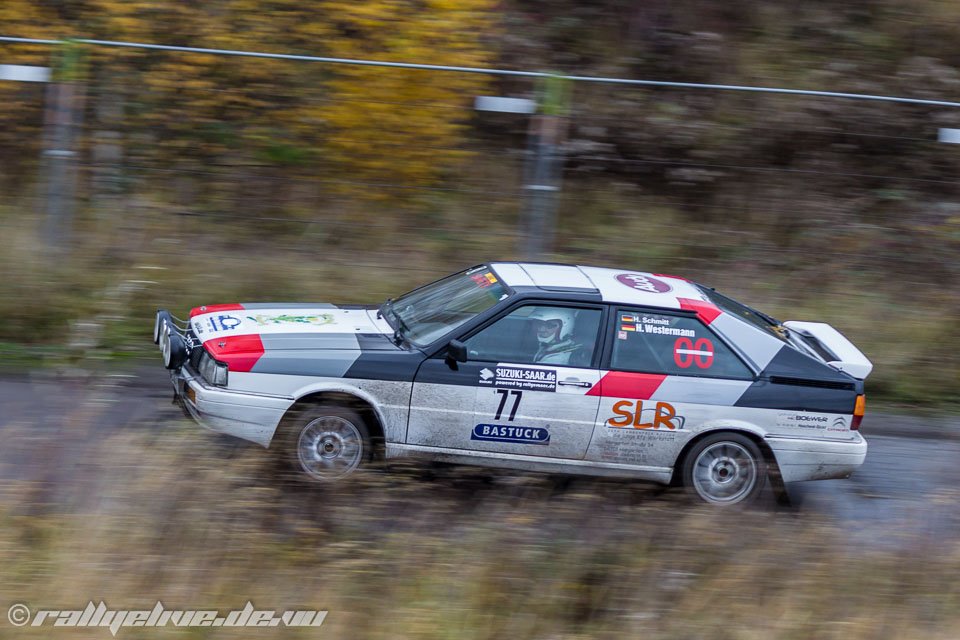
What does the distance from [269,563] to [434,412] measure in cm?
166

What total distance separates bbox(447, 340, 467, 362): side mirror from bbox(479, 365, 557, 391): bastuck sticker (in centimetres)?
15

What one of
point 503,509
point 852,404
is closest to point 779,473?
point 852,404

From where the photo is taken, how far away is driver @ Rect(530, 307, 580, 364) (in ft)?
20.2

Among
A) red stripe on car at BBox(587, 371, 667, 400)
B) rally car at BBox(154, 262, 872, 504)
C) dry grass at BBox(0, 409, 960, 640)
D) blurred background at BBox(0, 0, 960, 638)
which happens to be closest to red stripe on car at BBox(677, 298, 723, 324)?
rally car at BBox(154, 262, 872, 504)

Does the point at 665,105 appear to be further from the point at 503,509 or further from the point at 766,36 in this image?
the point at 503,509

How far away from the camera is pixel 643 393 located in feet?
19.9

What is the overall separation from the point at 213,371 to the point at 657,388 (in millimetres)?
2771

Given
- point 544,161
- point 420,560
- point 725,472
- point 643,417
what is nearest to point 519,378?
point 643,417

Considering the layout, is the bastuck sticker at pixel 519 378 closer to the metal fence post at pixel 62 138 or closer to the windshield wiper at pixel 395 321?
the windshield wiper at pixel 395 321

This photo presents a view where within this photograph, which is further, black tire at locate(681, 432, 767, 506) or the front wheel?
black tire at locate(681, 432, 767, 506)

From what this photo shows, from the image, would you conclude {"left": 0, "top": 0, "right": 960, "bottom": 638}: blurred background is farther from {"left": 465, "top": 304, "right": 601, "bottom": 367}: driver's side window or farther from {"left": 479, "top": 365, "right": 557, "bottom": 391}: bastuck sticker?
{"left": 479, "top": 365, "right": 557, "bottom": 391}: bastuck sticker

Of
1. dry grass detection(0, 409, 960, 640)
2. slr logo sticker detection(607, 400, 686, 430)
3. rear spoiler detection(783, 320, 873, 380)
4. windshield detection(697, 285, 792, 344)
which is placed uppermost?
windshield detection(697, 285, 792, 344)

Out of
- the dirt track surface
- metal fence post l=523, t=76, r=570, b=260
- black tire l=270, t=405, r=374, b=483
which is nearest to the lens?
the dirt track surface

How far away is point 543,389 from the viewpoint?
19.7ft
